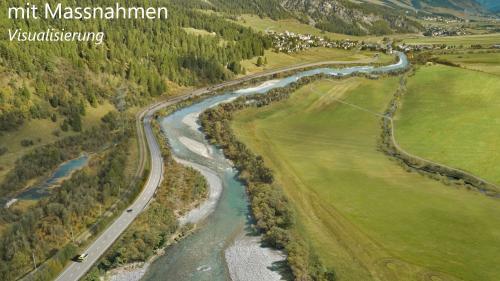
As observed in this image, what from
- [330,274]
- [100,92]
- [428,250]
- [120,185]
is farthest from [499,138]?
[100,92]

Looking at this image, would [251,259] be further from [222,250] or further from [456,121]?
[456,121]

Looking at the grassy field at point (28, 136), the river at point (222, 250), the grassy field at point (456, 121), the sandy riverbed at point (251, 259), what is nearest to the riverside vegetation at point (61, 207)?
the grassy field at point (28, 136)

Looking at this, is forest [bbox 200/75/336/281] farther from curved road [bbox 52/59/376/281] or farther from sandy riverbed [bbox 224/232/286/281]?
curved road [bbox 52/59/376/281]

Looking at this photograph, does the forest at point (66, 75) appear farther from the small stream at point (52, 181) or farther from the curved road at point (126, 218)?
the curved road at point (126, 218)

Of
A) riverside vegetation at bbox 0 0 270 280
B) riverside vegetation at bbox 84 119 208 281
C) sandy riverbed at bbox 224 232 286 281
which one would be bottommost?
sandy riverbed at bbox 224 232 286 281

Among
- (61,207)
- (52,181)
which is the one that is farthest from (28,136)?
(61,207)

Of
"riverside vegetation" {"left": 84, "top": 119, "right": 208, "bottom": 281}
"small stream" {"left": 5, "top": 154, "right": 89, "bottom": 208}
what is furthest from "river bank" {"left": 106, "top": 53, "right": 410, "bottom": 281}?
"small stream" {"left": 5, "top": 154, "right": 89, "bottom": 208}
